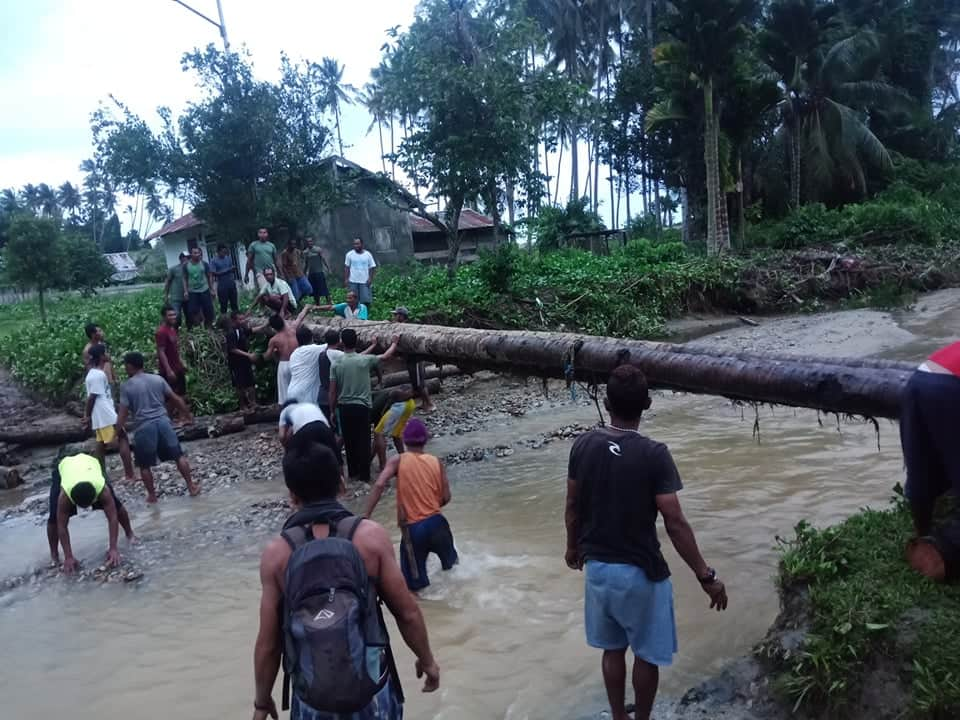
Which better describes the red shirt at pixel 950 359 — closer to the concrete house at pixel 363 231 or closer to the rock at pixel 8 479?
the rock at pixel 8 479

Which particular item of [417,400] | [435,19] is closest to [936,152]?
[435,19]

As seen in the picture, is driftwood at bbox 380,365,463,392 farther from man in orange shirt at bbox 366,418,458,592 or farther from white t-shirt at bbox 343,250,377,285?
man in orange shirt at bbox 366,418,458,592

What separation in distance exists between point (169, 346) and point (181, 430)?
1333 mm

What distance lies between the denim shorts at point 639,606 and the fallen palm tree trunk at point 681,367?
8.49 ft

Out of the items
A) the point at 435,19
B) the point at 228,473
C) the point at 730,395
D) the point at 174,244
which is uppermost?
the point at 435,19

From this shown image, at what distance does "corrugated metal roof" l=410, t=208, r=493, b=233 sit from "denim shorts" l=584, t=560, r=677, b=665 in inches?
1023

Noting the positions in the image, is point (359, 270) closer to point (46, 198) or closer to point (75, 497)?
point (75, 497)

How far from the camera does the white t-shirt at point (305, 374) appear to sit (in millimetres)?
9070

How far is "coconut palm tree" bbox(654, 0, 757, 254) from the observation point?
2245 centimetres

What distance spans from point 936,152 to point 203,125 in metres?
31.6

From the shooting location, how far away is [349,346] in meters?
8.88

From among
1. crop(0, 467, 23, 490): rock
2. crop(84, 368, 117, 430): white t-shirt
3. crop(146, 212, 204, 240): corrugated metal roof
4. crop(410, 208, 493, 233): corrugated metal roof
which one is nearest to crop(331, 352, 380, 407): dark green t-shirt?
crop(84, 368, 117, 430): white t-shirt

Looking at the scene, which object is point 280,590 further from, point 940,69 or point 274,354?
point 940,69

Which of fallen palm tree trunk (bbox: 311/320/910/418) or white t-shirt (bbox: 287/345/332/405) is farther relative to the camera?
white t-shirt (bbox: 287/345/332/405)
